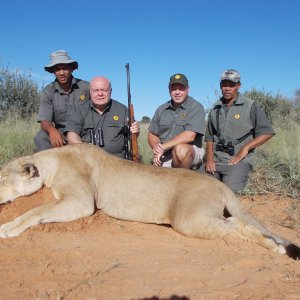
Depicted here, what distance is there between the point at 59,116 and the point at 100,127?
98 cm

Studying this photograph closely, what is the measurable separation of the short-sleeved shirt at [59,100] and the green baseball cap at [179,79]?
1.54 metres

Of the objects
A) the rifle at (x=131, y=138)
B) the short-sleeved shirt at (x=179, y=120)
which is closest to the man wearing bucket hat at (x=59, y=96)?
the rifle at (x=131, y=138)

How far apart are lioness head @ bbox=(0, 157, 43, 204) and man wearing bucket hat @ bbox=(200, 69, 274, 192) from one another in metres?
3.26

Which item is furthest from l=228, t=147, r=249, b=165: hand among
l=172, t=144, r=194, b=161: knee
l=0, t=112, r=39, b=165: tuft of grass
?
l=0, t=112, r=39, b=165: tuft of grass

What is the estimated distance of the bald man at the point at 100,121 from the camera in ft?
21.5

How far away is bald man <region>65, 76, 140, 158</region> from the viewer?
257 inches

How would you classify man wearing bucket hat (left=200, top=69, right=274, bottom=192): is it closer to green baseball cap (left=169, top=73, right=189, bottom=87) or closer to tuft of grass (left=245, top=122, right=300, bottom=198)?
tuft of grass (left=245, top=122, right=300, bottom=198)

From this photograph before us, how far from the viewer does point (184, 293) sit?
9.71ft

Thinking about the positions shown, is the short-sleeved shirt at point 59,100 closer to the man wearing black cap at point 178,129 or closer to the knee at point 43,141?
the knee at point 43,141

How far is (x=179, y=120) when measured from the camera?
6898mm

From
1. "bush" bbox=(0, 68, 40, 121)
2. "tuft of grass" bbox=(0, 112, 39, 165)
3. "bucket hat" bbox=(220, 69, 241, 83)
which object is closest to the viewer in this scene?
"bucket hat" bbox=(220, 69, 241, 83)

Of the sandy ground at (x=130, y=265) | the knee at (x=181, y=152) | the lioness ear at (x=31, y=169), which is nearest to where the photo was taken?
the sandy ground at (x=130, y=265)

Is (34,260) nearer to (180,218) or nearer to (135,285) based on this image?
(135,285)

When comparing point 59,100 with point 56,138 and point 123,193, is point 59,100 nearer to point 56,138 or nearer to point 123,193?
point 56,138
